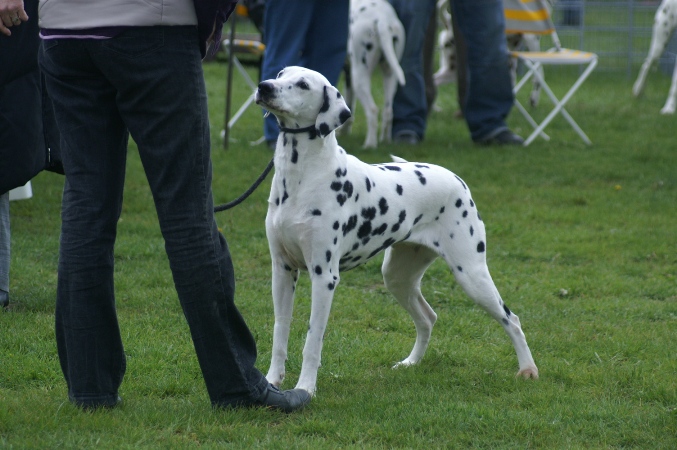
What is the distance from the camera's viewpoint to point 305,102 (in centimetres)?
368

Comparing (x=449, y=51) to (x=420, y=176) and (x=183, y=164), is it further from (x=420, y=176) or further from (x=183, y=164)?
(x=183, y=164)

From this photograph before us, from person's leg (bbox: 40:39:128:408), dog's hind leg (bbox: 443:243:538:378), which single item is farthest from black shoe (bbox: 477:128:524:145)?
person's leg (bbox: 40:39:128:408)

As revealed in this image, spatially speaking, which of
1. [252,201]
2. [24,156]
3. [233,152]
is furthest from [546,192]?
[24,156]

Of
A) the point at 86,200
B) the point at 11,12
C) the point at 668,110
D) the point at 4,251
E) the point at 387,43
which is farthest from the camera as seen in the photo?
the point at 668,110

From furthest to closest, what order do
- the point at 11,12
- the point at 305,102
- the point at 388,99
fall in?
1. the point at 388,99
2. the point at 305,102
3. the point at 11,12

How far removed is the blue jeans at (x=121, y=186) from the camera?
3186 millimetres

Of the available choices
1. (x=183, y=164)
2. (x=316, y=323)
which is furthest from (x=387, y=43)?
(x=183, y=164)

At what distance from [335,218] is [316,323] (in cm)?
45

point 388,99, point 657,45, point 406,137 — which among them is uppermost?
point 388,99

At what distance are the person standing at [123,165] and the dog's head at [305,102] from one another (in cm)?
31

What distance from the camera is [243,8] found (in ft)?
39.9

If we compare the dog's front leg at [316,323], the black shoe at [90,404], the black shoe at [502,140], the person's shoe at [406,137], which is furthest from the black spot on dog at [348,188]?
the black shoe at [502,140]

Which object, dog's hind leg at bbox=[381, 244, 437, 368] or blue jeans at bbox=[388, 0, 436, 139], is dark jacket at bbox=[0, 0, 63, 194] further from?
blue jeans at bbox=[388, 0, 436, 139]

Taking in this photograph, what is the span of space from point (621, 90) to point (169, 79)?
13409 millimetres
